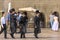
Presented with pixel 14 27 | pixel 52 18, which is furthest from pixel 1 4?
pixel 14 27

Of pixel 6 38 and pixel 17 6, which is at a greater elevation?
pixel 17 6

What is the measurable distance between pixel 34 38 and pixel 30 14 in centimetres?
1078


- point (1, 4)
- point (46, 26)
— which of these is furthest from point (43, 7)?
point (1, 4)

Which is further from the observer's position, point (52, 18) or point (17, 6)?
point (17, 6)

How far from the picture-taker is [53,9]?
30453mm

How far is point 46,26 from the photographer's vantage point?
2920 centimetres

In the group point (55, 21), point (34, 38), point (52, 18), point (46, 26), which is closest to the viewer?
point (34, 38)

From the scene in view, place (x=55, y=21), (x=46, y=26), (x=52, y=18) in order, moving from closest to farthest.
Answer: (x=55, y=21), (x=52, y=18), (x=46, y=26)

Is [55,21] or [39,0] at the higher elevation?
[39,0]

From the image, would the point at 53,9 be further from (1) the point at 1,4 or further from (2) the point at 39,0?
(1) the point at 1,4

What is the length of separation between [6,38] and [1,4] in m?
12.7

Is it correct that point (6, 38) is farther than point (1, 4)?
No

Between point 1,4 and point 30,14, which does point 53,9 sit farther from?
point 1,4

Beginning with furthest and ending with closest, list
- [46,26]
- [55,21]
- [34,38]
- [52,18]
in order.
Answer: [46,26]
[52,18]
[55,21]
[34,38]
